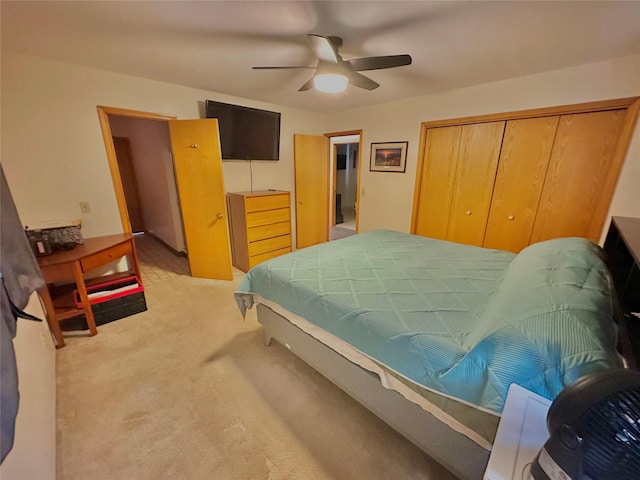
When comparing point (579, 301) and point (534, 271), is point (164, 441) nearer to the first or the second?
point (579, 301)

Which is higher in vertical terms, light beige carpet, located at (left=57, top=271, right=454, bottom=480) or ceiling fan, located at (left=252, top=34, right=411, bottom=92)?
ceiling fan, located at (left=252, top=34, right=411, bottom=92)

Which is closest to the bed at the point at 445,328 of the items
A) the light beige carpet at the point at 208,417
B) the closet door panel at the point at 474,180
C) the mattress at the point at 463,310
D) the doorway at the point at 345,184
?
the mattress at the point at 463,310

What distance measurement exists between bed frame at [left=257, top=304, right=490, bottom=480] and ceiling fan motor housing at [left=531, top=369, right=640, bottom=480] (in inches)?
25.6

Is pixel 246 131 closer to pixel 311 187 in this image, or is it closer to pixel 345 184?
pixel 311 187

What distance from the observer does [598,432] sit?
0.46 m

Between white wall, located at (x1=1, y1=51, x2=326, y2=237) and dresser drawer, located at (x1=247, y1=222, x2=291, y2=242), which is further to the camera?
dresser drawer, located at (x1=247, y1=222, x2=291, y2=242)

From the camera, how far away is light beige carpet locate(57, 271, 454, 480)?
1.22 meters

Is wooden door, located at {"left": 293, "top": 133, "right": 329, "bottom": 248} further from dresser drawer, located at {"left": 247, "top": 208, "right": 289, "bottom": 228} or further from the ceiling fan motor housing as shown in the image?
the ceiling fan motor housing

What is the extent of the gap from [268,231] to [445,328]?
280 cm

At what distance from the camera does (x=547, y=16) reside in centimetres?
150

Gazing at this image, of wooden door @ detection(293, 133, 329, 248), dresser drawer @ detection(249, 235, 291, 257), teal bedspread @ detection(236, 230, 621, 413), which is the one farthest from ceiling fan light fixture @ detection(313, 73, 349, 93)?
dresser drawer @ detection(249, 235, 291, 257)

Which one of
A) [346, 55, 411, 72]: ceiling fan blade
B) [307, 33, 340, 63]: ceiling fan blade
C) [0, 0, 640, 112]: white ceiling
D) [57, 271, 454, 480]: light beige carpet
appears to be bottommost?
[57, 271, 454, 480]: light beige carpet

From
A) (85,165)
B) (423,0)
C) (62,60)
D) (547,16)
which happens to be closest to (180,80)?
(62,60)

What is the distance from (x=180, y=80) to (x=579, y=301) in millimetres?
3644
